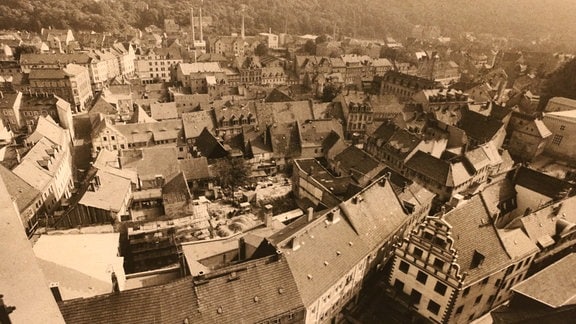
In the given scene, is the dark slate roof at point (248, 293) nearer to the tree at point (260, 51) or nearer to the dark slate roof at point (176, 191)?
the dark slate roof at point (176, 191)

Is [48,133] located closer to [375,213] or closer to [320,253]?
[320,253]

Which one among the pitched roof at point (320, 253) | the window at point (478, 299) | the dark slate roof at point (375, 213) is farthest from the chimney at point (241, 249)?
the window at point (478, 299)

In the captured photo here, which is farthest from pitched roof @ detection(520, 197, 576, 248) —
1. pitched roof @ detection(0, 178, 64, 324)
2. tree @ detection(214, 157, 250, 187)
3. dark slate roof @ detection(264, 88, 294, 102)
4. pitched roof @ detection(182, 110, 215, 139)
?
dark slate roof @ detection(264, 88, 294, 102)

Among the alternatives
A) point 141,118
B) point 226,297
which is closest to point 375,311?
point 226,297

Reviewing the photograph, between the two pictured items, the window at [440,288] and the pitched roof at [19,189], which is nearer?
the window at [440,288]

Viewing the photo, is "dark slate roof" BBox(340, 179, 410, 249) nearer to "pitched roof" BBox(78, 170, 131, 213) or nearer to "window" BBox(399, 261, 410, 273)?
"window" BBox(399, 261, 410, 273)

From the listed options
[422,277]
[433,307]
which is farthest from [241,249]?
[433,307]
